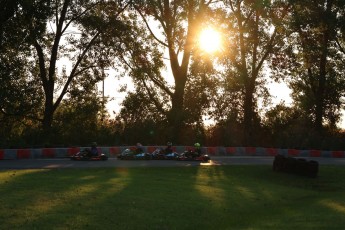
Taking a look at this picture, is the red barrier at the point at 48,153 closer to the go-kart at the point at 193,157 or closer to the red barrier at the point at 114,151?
the red barrier at the point at 114,151

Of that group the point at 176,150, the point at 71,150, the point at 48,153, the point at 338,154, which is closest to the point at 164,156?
the point at 71,150

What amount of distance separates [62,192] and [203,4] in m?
32.9

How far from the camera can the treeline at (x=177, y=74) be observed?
129ft

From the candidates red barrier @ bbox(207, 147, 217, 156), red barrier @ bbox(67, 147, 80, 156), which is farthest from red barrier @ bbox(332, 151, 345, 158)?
red barrier @ bbox(67, 147, 80, 156)

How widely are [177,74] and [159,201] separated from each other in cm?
3305

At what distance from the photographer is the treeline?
3938 centimetres

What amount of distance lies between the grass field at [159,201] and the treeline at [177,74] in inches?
513

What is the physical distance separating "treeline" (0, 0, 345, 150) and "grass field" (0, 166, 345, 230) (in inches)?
513

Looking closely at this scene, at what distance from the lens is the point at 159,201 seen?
51.8 feet

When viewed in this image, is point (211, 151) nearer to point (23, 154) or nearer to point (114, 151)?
point (114, 151)

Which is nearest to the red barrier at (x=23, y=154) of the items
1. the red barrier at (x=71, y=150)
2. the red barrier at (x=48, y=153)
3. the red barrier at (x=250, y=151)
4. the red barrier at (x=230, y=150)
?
the red barrier at (x=48, y=153)

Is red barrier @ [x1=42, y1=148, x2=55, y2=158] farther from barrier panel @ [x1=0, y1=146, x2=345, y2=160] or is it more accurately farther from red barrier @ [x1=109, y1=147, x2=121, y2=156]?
red barrier @ [x1=109, y1=147, x2=121, y2=156]

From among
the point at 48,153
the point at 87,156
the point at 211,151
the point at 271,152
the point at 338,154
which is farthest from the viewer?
the point at 338,154

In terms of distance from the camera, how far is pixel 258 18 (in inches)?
1967
